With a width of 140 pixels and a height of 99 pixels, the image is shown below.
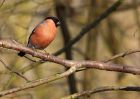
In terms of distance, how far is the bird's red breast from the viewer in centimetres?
499

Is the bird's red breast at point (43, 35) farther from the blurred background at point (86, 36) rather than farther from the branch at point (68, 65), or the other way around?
the blurred background at point (86, 36)

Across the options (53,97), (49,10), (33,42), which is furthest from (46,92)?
(33,42)

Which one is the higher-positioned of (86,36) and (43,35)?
(43,35)

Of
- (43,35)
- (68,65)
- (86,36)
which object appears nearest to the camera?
(68,65)

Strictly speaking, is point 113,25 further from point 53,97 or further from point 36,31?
point 36,31

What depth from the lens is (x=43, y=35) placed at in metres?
5.02

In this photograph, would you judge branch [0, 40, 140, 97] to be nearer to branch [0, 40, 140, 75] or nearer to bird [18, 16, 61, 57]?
branch [0, 40, 140, 75]

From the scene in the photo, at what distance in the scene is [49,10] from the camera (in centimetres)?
838

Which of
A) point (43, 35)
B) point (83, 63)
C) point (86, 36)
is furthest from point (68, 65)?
point (86, 36)

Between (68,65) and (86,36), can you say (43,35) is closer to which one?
(68,65)

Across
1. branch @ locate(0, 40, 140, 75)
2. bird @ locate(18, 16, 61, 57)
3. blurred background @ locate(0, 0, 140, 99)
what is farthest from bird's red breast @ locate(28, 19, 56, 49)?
blurred background @ locate(0, 0, 140, 99)

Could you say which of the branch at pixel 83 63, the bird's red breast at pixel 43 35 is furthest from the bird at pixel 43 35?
the branch at pixel 83 63

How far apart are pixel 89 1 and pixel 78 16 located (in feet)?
2.11

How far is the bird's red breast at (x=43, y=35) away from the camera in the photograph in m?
4.99
